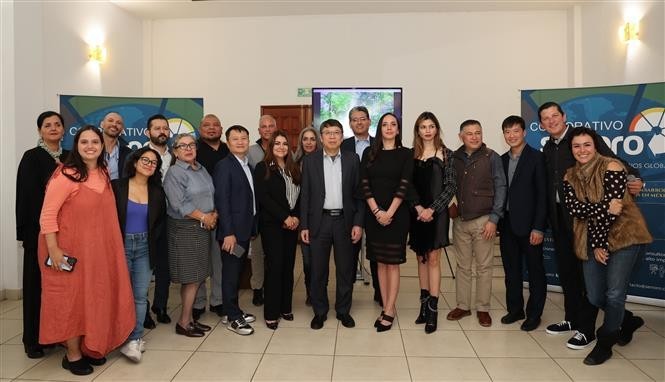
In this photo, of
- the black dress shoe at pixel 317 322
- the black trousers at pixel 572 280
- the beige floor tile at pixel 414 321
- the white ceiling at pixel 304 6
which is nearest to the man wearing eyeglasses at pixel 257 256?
the black dress shoe at pixel 317 322

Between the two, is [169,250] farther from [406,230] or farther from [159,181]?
[406,230]

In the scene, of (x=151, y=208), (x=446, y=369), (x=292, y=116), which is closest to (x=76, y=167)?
(x=151, y=208)

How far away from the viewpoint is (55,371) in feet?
8.83

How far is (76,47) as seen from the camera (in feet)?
19.5

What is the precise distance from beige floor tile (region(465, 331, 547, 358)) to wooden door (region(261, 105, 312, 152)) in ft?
15.8

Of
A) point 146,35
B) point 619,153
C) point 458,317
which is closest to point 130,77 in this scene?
point 146,35

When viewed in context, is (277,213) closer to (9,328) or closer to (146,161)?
(146,161)

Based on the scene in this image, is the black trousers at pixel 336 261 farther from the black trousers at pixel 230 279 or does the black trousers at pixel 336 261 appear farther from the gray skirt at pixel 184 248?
the gray skirt at pixel 184 248

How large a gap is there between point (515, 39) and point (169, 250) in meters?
6.45

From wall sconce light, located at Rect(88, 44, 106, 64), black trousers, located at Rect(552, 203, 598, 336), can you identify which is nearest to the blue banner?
black trousers, located at Rect(552, 203, 598, 336)

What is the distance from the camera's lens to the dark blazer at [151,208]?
276 centimetres

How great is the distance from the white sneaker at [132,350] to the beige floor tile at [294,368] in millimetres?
797

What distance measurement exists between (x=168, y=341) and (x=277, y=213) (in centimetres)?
122

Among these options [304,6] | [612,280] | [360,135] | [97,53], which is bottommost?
[612,280]
